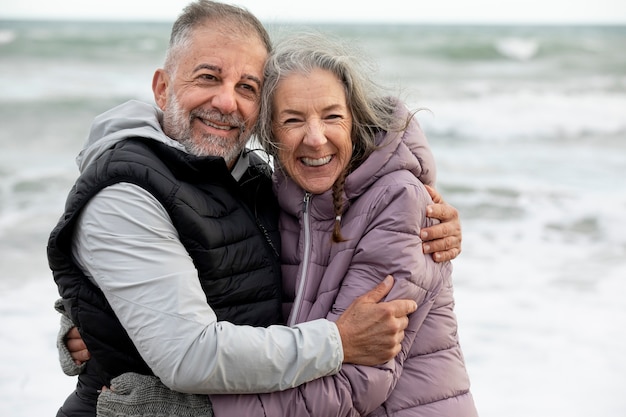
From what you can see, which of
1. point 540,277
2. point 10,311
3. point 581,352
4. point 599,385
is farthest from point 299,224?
point 540,277

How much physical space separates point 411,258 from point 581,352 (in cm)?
312

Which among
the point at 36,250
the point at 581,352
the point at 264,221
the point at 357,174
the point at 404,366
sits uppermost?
the point at 357,174

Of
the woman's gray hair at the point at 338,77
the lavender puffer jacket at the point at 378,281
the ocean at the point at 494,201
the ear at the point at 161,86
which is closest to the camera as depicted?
the lavender puffer jacket at the point at 378,281

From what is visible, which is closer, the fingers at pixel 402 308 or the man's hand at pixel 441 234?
the fingers at pixel 402 308

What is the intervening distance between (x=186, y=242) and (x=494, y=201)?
6860 millimetres

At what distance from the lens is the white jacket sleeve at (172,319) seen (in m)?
2.22

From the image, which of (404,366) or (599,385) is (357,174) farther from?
(599,385)

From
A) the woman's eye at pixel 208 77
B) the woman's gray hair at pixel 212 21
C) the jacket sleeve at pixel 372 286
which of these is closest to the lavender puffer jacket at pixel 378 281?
the jacket sleeve at pixel 372 286

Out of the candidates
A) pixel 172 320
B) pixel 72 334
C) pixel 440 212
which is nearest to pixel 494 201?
Result: pixel 440 212

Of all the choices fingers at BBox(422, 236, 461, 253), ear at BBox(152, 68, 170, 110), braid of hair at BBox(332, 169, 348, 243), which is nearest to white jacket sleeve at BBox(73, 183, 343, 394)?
braid of hair at BBox(332, 169, 348, 243)

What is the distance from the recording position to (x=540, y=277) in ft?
21.1

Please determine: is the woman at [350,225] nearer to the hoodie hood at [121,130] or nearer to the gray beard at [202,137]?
the gray beard at [202,137]

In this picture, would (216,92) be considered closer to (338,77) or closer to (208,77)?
(208,77)

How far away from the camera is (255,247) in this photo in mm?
2561
